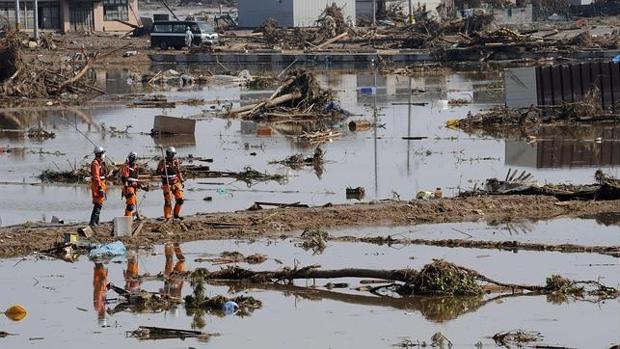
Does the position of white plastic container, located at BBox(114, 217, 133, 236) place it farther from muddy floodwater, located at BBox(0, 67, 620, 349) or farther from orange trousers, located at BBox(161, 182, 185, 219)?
orange trousers, located at BBox(161, 182, 185, 219)

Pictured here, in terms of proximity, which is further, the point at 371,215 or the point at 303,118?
the point at 303,118

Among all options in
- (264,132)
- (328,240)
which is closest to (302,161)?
(264,132)

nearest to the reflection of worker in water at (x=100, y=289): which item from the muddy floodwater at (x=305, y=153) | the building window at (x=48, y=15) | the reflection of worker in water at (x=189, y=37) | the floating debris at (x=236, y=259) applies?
the floating debris at (x=236, y=259)

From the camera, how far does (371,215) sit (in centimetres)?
2231

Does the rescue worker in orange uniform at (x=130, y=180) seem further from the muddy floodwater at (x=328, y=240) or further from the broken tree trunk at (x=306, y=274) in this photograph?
the broken tree trunk at (x=306, y=274)

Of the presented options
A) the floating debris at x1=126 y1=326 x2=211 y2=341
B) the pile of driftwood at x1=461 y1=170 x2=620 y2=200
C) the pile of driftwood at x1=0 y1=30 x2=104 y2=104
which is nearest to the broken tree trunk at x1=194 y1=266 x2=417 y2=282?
the floating debris at x1=126 y1=326 x2=211 y2=341

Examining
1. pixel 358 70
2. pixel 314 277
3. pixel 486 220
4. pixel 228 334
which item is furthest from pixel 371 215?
pixel 358 70

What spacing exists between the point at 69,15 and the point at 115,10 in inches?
Result: 186

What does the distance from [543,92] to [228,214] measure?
18.0m

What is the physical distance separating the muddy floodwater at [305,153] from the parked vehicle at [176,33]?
21972 mm

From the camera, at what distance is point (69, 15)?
81500mm

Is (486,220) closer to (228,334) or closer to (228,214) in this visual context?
(228,214)

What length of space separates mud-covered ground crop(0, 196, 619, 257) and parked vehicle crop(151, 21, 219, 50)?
49234 millimetres

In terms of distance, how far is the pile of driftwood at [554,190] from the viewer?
23.5m
